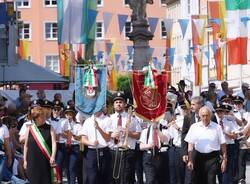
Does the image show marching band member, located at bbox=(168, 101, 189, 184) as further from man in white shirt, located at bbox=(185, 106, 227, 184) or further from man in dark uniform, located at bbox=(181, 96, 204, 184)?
man in white shirt, located at bbox=(185, 106, 227, 184)

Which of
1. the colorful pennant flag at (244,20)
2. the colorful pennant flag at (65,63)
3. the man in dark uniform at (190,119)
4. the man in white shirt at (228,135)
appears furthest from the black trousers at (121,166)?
the colorful pennant flag at (65,63)

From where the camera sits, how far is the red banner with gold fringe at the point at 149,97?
19.1 metres

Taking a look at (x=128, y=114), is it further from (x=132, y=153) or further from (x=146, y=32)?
(x=146, y=32)

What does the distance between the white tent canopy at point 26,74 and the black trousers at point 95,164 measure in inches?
525

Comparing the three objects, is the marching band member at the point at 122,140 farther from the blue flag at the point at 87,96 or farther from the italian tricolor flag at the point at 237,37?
the italian tricolor flag at the point at 237,37

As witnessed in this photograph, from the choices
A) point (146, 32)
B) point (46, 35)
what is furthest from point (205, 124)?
Result: point (46, 35)

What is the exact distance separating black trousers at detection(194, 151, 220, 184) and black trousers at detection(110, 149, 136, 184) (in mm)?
2182

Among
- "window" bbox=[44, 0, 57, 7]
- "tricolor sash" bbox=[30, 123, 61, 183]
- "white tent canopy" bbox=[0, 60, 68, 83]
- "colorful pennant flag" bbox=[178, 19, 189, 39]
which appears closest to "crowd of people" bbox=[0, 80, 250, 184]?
"tricolor sash" bbox=[30, 123, 61, 183]

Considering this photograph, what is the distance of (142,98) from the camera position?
63.6 ft

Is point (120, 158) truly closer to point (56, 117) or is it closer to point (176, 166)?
point (176, 166)

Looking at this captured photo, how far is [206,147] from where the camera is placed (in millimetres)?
16578

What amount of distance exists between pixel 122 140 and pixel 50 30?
7184 cm

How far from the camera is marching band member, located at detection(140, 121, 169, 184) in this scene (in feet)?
60.6

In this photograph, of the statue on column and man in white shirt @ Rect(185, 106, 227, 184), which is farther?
the statue on column
